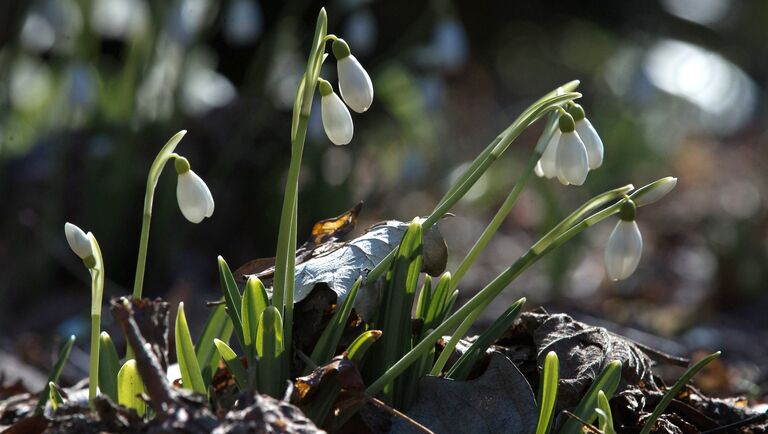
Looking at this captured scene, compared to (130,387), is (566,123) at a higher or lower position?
higher

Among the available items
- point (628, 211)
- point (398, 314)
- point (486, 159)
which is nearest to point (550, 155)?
point (486, 159)

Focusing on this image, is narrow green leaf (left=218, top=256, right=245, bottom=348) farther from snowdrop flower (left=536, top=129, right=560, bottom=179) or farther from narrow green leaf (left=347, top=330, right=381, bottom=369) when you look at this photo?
snowdrop flower (left=536, top=129, right=560, bottom=179)

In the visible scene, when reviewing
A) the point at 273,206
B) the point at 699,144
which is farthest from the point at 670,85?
the point at 273,206

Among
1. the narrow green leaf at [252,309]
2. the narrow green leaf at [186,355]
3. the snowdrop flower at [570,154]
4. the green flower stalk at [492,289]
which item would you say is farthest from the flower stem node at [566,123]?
the narrow green leaf at [186,355]

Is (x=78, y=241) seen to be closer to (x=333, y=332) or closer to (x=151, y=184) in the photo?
(x=151, y=184)

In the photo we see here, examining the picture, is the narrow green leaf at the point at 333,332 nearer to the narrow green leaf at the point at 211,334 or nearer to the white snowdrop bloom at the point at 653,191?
the narrow green leaf at the point at 211,334

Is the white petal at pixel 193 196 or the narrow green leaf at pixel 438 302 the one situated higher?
the white petal at pixel 193 196

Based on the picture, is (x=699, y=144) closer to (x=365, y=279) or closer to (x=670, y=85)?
(x=670, y=85)
